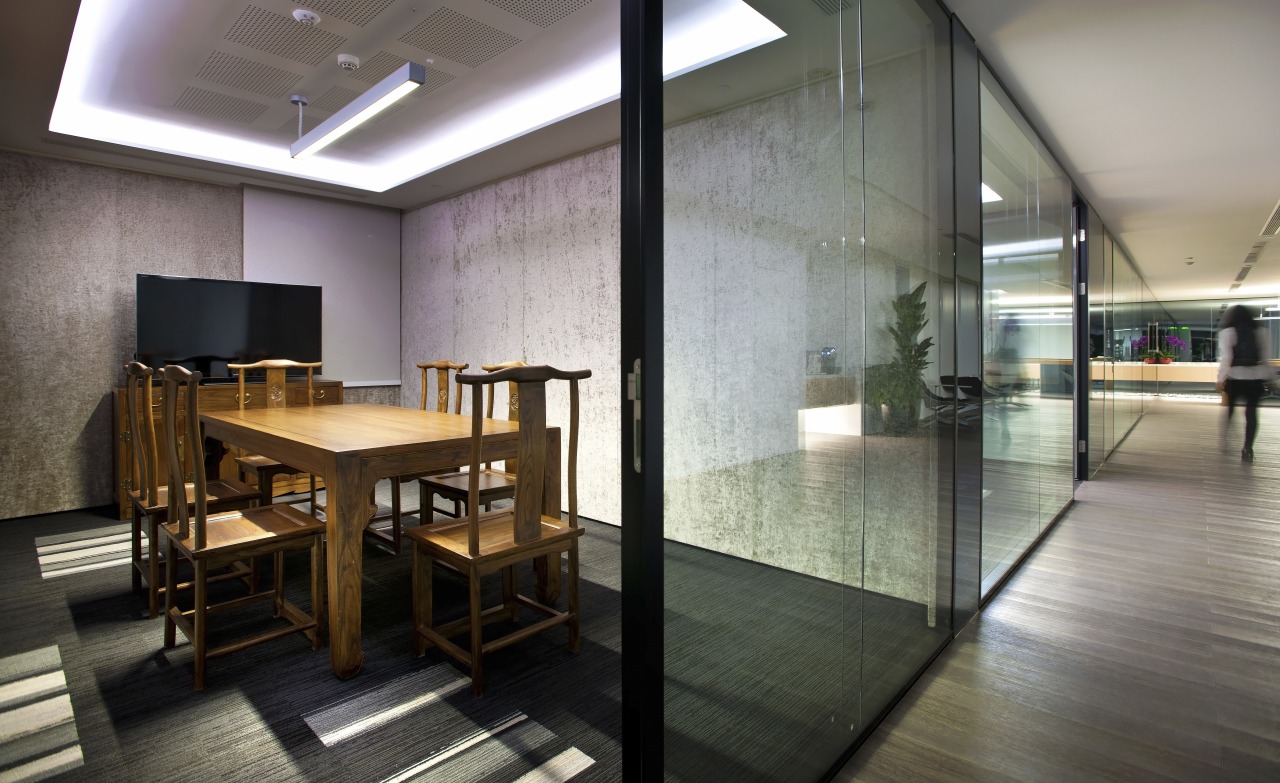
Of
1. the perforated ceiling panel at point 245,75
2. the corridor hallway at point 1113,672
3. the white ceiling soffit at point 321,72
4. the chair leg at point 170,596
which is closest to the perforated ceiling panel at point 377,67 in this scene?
the white ceiling soffit at point 321,72

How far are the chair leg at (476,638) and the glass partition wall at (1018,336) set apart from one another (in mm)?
2244

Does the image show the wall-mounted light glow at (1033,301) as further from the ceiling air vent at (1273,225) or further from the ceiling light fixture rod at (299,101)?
the ceiling light fixture rod at (299,101)

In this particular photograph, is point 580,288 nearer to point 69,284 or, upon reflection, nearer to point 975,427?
point 975,427

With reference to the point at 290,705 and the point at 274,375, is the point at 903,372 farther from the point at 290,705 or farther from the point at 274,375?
the point at 274,375

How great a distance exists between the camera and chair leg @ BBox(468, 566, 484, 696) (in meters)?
2.20

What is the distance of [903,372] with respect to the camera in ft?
7.32

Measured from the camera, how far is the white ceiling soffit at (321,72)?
317 centimetres

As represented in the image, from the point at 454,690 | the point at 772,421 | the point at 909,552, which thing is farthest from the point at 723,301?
the point at 454,690

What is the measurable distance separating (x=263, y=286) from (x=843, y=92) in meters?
5.46

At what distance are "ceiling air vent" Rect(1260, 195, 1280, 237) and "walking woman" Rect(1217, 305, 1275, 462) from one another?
0.89 metres

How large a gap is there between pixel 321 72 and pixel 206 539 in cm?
284

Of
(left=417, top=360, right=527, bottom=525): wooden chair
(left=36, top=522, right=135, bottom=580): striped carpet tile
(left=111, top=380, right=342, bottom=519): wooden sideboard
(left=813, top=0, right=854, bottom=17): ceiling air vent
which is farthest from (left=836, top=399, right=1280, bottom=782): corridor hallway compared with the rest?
(left=111, top=380, right=342, bottom=519): wooden sideboard

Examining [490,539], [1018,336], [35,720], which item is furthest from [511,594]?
[1018,336]

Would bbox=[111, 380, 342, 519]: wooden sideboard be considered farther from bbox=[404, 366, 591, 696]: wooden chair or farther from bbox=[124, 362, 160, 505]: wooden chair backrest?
bbox=[404, 366, 591, 696]: wooden chair
